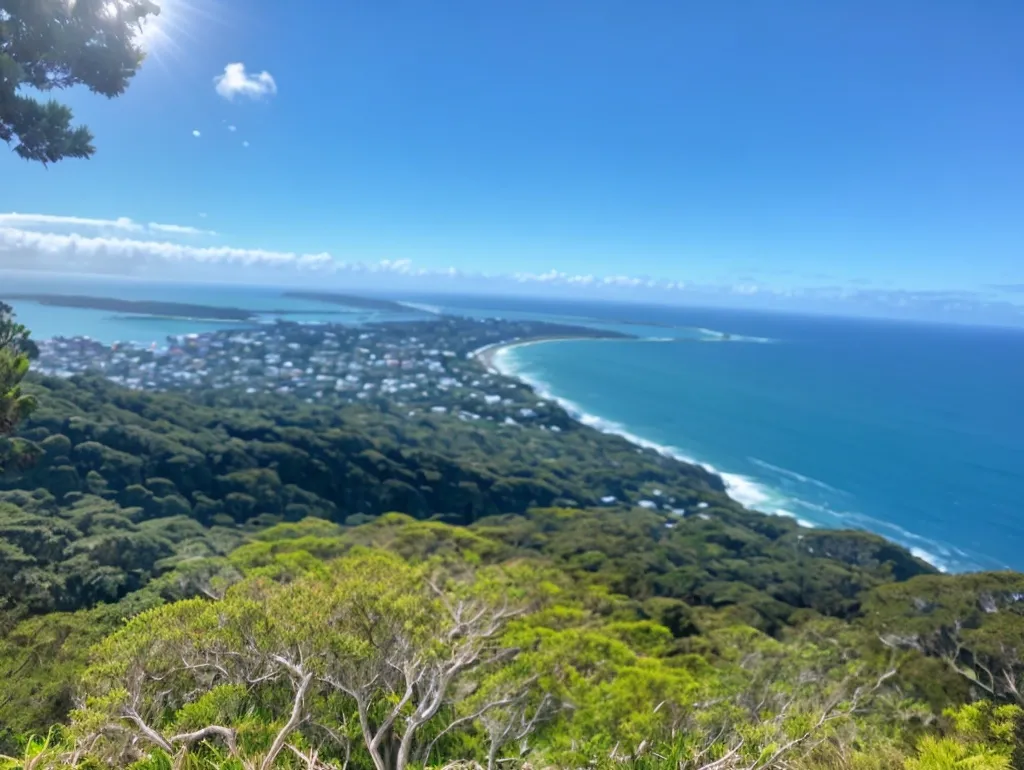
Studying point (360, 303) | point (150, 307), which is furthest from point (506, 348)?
point (360, 303)

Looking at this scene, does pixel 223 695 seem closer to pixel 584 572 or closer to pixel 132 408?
pixel 584 572

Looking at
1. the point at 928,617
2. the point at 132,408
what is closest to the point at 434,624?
the point at 928,617

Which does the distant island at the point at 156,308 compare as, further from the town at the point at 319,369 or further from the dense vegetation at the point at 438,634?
the dense vegetation at the point at 438,634

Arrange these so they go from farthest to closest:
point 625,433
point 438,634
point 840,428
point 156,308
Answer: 1. point 156,308
2. point 840,428
3. point 625,433
4. point 438,634

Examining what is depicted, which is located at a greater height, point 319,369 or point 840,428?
point 319,369

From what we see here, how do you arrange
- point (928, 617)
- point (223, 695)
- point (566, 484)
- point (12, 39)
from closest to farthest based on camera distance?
point (223, 695) → point (12, 39) → point (928, 617) → point (566, 484)

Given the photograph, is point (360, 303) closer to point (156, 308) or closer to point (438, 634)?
point (156, 308)
